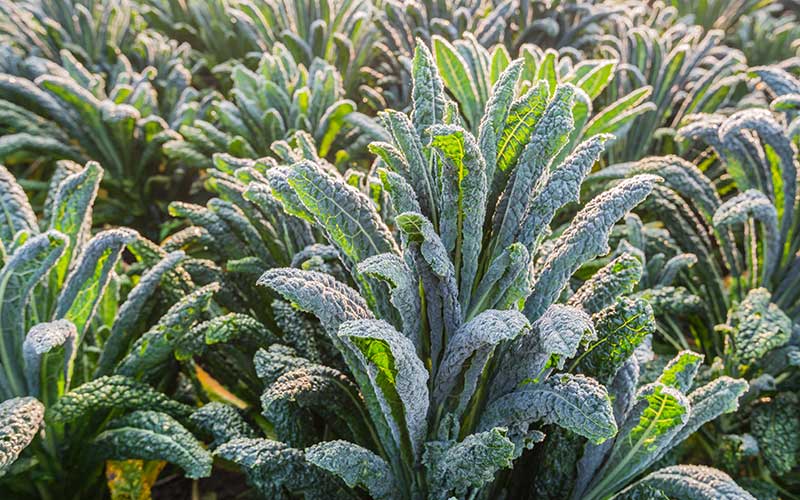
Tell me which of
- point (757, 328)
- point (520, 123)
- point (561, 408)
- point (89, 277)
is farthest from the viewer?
point (757, 328)

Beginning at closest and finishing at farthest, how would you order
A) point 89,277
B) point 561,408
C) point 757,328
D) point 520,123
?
point 561,408 → point 520,123 → point 89,277 → point 757,328

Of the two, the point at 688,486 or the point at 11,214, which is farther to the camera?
the point at 11,214

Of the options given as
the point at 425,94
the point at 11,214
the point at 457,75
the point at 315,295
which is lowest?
the point at 315,295

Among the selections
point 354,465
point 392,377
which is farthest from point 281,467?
point 392,377

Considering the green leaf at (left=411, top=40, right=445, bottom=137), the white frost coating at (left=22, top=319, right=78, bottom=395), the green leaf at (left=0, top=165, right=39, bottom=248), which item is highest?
the green leaf at (left=411, top=40, right=445, bottom=137)

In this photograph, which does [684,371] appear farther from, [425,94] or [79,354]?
[79,354]

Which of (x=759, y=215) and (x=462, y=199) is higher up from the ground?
(x=759, y=215)

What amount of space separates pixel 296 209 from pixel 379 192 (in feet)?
1.48

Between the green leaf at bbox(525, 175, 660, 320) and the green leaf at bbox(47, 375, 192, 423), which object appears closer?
the green leaf at bbox(525, 175, 660, 320)

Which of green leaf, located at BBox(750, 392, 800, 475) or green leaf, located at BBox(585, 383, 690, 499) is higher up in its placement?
green leaf, located at BBox(750, 392, 800, 475)

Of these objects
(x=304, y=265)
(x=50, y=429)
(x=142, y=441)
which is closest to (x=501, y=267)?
(x=304, y=265)

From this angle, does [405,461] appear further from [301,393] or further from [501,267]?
[501,267]

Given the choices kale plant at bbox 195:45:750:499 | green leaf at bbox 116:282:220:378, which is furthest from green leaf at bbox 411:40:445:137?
green leaf at bbox 116:282:220:378

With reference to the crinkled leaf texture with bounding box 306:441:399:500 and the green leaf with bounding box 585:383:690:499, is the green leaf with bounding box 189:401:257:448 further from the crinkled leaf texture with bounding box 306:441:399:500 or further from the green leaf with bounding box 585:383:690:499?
the green leaf with bounding box 585:383:690:499
